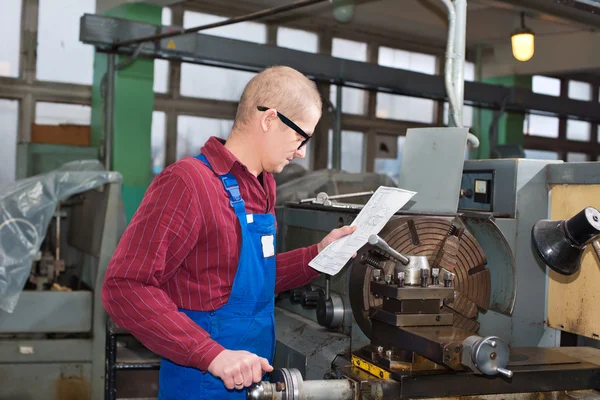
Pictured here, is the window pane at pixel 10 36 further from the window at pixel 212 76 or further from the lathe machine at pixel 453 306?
the lathe machine at pixel 453 306

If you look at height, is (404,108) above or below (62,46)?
below

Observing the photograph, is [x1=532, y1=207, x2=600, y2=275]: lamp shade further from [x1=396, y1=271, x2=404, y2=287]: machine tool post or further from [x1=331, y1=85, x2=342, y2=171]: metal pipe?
[x1=331, y1=85, x2=342, y2=171]: metal pipe

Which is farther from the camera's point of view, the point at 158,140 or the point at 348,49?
the point at 348,49

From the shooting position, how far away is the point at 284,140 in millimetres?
1227

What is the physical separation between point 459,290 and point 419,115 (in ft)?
Result: 18.5

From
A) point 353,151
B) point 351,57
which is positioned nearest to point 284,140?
point 353,151

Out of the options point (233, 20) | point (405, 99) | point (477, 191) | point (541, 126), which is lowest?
point (477, 191)

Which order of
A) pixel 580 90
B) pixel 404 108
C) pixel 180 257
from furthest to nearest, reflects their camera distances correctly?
1. pixel 580 90
2. pixel 404 108
3. pixel 180 257

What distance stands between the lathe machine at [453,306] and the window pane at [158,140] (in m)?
3.48

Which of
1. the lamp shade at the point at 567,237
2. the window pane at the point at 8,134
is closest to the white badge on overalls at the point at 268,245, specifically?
the lamp shade at the point at 567,237

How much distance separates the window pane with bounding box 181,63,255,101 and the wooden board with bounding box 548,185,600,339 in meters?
4.03

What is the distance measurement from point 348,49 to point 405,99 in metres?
0.86

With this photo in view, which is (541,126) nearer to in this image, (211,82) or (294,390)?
(211,82)

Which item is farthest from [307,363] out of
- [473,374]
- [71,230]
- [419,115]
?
[419,115]
